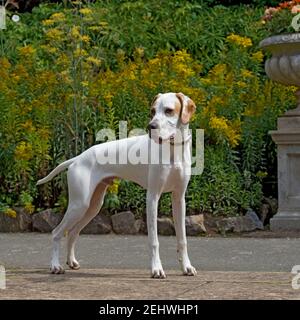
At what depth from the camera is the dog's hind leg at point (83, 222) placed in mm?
6438

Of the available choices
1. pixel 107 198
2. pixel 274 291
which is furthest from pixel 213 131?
pixel 274 291

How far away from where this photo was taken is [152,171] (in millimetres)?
5898

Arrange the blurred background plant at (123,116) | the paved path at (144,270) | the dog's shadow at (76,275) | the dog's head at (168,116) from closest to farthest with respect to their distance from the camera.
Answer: the paved path at (144,270) < the dog's head at (168,116) < the dog's shadow at (76,275) < the blurred background plant at (123,116)

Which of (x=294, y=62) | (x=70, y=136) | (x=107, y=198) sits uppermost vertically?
(x=294, y=62)

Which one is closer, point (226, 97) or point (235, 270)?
point (235, 270)

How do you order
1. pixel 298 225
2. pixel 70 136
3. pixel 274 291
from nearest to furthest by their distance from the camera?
pixel 274 291 < pixel 298 225 < pixel 70 136

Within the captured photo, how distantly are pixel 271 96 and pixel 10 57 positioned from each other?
12.2 ft

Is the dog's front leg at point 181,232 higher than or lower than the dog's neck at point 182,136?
lower

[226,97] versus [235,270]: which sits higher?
[226,97]

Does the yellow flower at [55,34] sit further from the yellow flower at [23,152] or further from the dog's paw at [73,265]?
the dog's paw at [73,265]

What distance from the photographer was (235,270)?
651 centimetres

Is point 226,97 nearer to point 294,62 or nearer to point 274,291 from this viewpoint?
point 294,62

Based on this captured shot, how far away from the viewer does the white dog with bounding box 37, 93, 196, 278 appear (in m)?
5.76

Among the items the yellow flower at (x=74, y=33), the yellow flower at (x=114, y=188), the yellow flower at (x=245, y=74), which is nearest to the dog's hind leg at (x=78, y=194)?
the yellow flower at (x=114, y=188)
